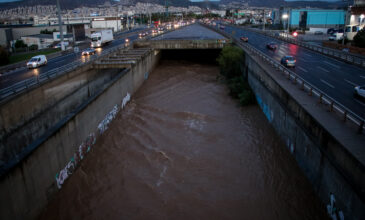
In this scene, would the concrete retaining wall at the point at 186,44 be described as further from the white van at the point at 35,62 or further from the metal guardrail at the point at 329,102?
the metal guardrail at the point at 329,102

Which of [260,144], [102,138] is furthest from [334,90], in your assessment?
[102,138]

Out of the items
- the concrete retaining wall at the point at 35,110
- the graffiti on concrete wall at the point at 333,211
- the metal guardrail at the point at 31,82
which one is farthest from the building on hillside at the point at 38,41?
the graffiti on concrete wall at the point at 333,211

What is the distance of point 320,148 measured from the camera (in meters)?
13.2

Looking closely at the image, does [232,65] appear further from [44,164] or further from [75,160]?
[44,164]

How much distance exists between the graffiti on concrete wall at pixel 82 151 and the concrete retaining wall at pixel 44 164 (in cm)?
27

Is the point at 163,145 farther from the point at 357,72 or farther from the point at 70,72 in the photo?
the point at 357,72

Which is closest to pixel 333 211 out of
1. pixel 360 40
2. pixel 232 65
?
pixel 232 65

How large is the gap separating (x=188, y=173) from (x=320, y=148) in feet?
24.2

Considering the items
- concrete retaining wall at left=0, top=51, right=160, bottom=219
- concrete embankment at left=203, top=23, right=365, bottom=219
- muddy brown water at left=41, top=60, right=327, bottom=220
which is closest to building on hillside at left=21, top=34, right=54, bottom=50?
muddy brown water at left=41, top=60, right=327, bottom=220

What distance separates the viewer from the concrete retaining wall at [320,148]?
10496mm

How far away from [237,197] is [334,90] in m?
Answer: 12.0

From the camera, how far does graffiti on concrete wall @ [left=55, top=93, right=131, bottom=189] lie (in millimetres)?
15766

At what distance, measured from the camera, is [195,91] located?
116ft

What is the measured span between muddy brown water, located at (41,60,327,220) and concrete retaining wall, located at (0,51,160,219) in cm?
107
